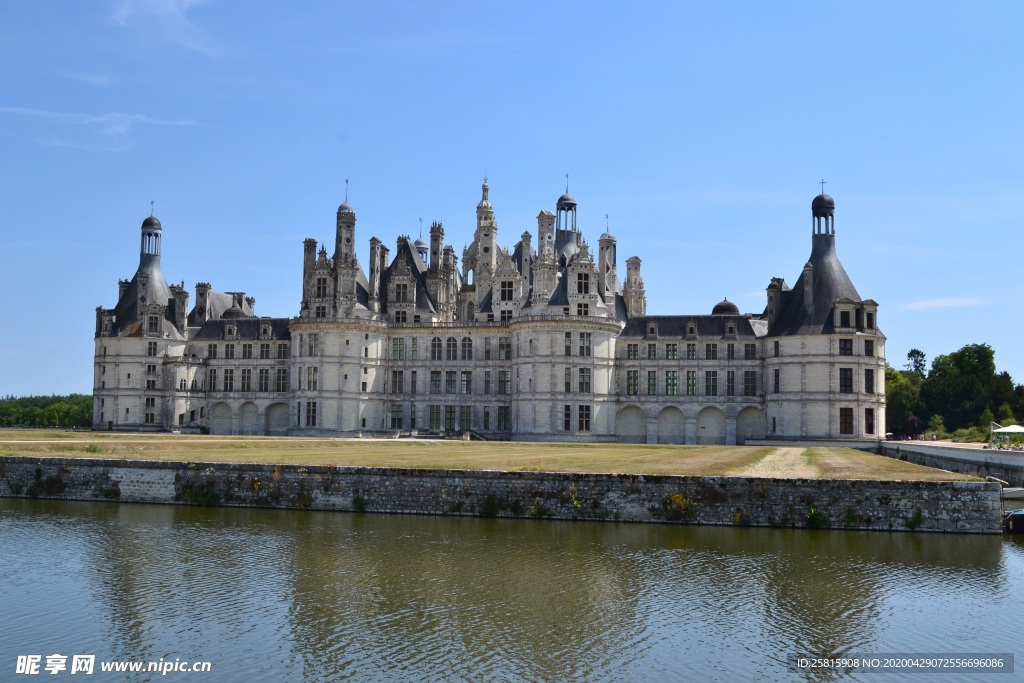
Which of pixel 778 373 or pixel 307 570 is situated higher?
pixel 778 373

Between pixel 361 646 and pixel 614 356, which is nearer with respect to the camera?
pixel 361 646

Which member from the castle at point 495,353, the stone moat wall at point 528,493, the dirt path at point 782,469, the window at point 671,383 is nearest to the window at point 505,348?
the castle at point 495,353

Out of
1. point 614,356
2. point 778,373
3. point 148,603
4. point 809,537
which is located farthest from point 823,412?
point 148,603

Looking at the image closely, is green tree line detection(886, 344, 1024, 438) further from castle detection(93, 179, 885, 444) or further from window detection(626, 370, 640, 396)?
window detection(626, 370, 640, 396)

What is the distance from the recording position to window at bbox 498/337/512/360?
3076 inches

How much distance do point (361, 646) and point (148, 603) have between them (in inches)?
240

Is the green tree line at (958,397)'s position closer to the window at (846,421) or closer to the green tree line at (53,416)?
the window at (846,421)

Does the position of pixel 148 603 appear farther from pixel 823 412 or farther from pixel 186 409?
pixel 186 409

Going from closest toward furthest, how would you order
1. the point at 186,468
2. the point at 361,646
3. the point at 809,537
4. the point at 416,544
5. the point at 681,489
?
the point at 361,646 < the point at 416,544 < the point at 809,537 < the point at 681,489 < the point at 186,468

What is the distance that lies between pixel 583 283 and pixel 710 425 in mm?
14551

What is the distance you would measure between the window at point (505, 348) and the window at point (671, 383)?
12.4 m

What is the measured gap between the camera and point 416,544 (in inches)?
1183

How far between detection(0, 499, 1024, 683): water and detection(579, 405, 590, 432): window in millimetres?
38721

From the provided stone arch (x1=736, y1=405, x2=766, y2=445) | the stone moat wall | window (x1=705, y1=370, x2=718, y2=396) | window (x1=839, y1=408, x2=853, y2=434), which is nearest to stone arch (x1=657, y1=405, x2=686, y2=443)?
window (x1=705, y1=370, x2=718, y2=396)
